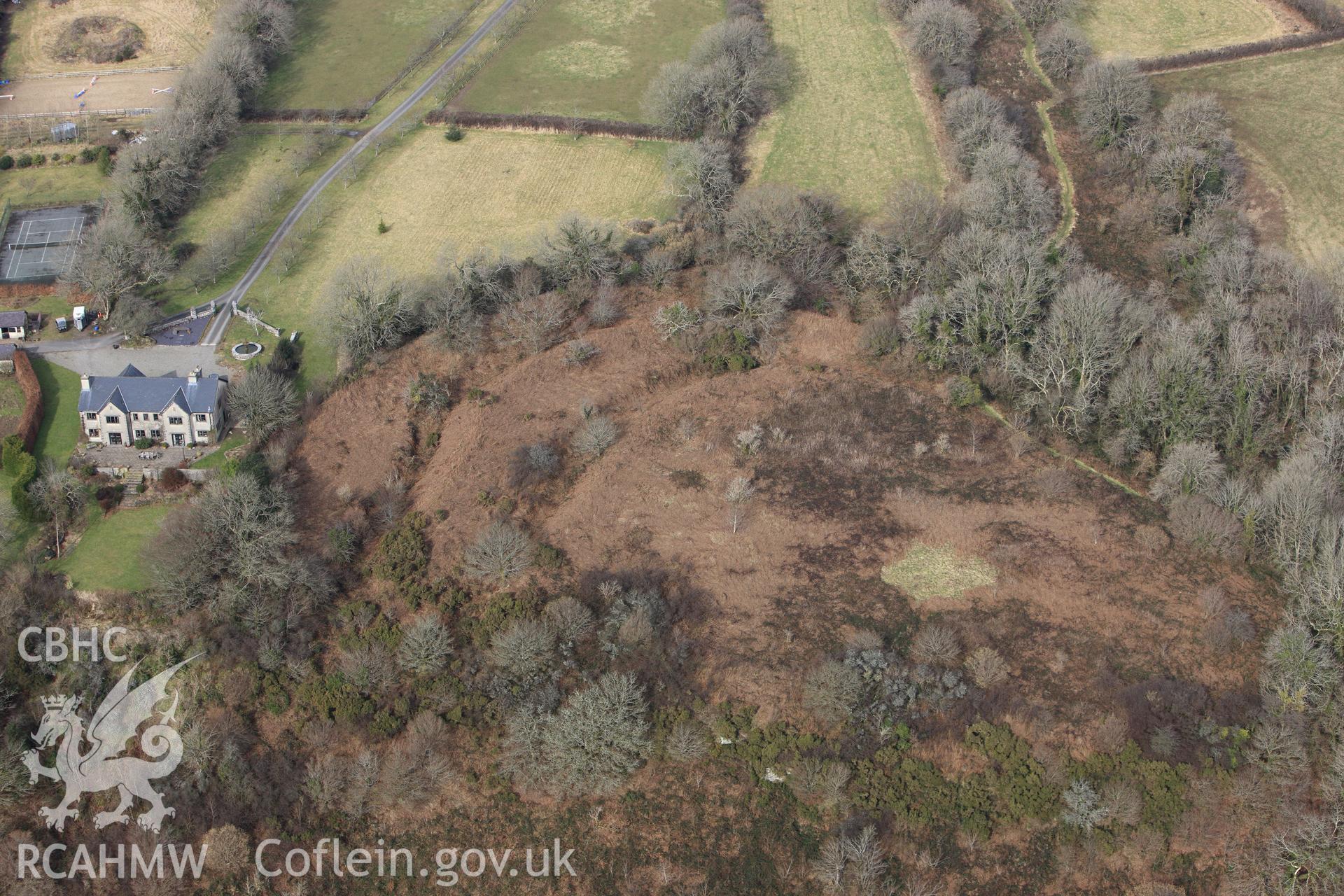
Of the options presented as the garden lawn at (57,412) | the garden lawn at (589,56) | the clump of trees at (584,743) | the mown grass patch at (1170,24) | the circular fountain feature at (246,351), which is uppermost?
the mown grass patch at (1170,24)

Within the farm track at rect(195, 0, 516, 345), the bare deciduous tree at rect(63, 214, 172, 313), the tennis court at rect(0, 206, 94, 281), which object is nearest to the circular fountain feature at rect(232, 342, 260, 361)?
the farm track at rect(195, 0, 516, 345)

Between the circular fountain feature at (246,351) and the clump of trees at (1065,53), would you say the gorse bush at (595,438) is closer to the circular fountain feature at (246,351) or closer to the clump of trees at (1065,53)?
the circular fountain feature at (246,351)

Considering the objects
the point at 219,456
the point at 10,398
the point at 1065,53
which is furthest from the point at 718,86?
the point at 10,398

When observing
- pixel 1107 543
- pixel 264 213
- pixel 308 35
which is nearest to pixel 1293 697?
pixel 1107 543

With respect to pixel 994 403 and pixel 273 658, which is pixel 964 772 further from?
pixel 273 658

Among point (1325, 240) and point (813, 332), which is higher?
point (1325, 240)

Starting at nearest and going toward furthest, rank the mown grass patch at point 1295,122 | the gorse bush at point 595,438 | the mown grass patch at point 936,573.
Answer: the mown grass patch at point 936,573 → the gorse bush at point 595,438 → the mown grass patch at point 1295,122

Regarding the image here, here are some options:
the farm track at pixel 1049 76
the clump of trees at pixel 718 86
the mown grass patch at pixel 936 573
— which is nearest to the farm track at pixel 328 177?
the clump of trees at pixel 718 86
